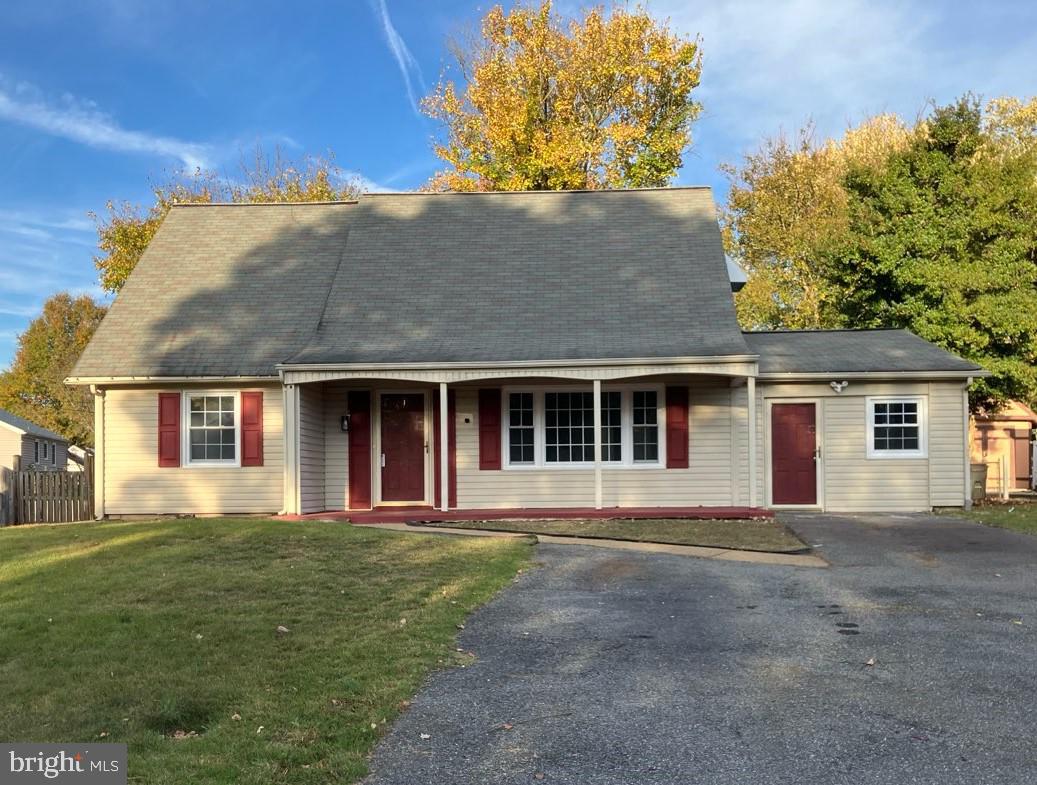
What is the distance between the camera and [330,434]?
1648 centimetres

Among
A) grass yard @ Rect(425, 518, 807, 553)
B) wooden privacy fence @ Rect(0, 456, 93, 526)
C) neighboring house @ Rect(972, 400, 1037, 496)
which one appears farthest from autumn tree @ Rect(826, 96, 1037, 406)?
wooden privacy fence @ Rect(0, 456, 93, 526)

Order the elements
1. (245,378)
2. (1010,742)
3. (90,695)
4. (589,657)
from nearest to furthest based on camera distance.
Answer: (1010,742), (90,695), (589,657), (245,378)

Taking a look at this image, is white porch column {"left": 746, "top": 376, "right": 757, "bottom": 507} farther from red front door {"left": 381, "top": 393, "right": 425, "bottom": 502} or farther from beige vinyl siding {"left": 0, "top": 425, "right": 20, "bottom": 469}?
beige vinyl siding {"left": 0, "top": 425, "right": 20, "bottom": 469}

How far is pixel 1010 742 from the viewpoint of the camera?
461cm

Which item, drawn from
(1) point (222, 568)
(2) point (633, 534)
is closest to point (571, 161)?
(2) point (633, 534)

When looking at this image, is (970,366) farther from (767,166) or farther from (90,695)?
(767,166)

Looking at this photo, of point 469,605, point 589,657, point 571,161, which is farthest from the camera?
point 571,161

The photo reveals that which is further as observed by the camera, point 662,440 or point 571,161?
point 571,161

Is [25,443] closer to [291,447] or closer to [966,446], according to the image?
[291,447]

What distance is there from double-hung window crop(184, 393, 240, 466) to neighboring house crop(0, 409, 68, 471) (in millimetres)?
19448

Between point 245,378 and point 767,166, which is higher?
point 767,166

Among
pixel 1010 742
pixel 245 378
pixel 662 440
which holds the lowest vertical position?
pixel 1010 742

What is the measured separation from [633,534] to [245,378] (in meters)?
7.14

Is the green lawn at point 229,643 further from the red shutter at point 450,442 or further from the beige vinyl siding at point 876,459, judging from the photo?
the beige vinyl siding at point 876,459
